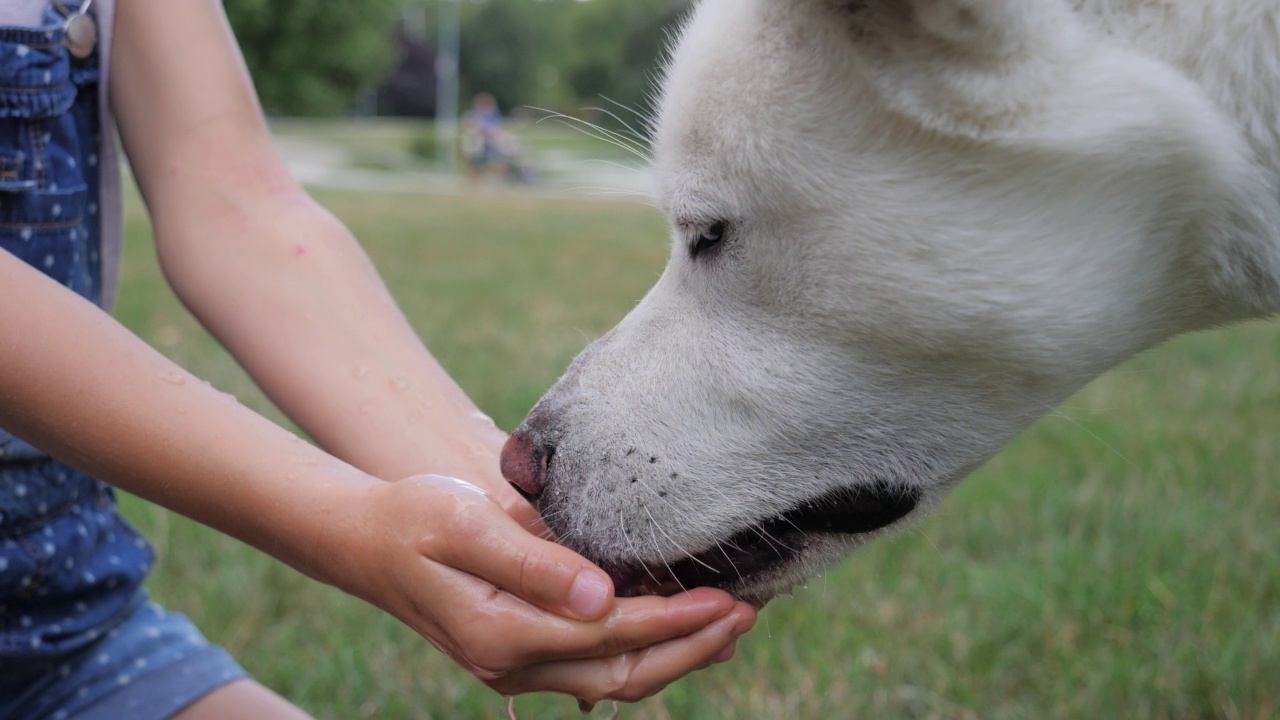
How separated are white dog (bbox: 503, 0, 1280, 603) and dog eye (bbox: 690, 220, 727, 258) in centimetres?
1

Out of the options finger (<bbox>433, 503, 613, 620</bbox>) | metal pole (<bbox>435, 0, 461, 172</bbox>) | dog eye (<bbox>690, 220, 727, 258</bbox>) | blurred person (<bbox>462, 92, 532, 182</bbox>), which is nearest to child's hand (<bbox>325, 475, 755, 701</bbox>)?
finger (<bbox>433, 503, 613, 620</bbox>)

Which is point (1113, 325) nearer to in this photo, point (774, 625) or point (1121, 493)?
point (774, 625)

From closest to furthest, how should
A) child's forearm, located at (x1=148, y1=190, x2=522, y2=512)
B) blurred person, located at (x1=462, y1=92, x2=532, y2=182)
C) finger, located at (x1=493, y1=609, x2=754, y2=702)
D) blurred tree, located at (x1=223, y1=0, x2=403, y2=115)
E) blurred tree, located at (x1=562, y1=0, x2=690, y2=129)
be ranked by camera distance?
finger, located at (x1=493, y1=609, x2=754, y2=702), child's forearm, located at (x1=148, y1=190, x2=522, y2=512), blurred tree, located at (x1=223, y1=0, x2=403, y2=115), blurred person, located at (x1=462, y1=92, x2=532, y2=182), blurred tree, located at (x1=562, y1=0, x2=690, y2=129)

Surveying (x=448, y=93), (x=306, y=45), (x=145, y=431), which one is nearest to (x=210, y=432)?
(x=145, y=431)

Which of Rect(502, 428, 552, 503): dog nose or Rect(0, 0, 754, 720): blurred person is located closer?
Rect(0, 0, 754, 720): blurred person

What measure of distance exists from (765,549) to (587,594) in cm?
48

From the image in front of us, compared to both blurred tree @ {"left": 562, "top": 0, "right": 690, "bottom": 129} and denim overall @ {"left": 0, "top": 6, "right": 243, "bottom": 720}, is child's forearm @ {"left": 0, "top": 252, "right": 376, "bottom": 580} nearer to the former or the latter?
denim overall @ {"left": 0, "top": 6, "right": 243, "bottom": 720}

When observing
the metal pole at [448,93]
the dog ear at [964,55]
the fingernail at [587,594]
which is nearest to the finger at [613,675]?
the fingernail at [587,594]

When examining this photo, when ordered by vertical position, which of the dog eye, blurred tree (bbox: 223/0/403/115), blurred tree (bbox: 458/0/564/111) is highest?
the dog eye

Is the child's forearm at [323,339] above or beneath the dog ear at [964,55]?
beneath

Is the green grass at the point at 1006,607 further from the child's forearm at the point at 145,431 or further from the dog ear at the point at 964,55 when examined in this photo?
the child's forearm at the point at 145,431

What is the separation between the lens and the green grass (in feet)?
8.36

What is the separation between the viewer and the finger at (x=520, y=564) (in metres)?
1.37

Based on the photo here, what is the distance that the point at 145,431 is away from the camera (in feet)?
4.83
